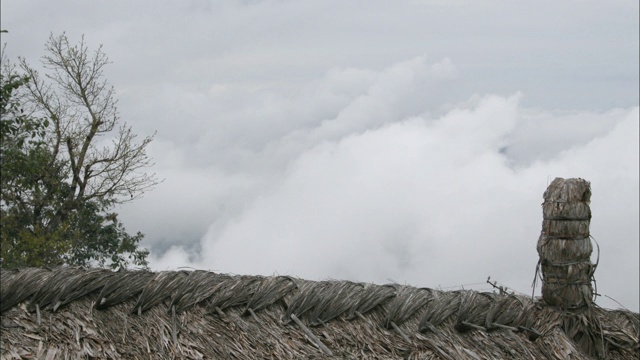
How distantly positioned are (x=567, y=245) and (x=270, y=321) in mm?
2348

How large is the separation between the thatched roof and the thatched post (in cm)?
15

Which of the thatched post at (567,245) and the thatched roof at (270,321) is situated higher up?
the thatched post at (567,245)

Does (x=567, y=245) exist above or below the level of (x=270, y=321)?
above

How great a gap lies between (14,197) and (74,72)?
322 cm

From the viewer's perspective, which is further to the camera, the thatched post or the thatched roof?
the thatched post

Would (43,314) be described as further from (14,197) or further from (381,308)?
(14,197)

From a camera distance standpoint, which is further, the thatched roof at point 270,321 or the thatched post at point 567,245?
the thatched post at point 567,245

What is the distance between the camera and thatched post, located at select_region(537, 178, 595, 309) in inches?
229

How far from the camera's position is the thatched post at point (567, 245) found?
5.81 metres

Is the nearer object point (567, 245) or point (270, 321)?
point (270, 321)

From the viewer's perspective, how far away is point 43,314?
18.0 ft

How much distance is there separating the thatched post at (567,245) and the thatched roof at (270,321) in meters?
0.15

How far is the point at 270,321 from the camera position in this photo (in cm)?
548

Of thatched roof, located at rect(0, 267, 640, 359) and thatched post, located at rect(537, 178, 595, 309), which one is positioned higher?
thatched post, located at rect(537, 178, 595, 309)
